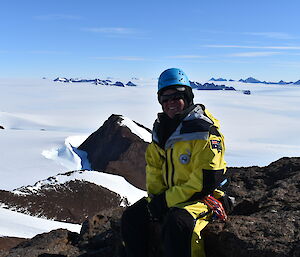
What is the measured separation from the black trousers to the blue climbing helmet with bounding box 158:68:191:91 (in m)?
1.10

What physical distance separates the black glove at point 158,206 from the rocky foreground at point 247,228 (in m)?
0.39

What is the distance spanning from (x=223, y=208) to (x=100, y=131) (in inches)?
779

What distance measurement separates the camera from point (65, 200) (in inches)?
491

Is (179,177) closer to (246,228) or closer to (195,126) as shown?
(195,126)

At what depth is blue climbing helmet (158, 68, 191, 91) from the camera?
10.9 feet

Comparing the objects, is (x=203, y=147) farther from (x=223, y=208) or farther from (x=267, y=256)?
(x=267, y=256)

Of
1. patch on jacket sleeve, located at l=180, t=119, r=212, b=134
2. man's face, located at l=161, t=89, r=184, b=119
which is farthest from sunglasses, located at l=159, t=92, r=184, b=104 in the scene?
patch on jacket sleeve, located at l=180, t=119, r=212, b=134

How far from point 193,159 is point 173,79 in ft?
2.64

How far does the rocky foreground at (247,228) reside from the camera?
2.65 metres

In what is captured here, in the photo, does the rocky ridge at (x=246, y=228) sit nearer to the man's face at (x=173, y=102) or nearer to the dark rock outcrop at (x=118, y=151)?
the man's face at (x=173, y=102)

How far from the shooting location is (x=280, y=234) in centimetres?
270

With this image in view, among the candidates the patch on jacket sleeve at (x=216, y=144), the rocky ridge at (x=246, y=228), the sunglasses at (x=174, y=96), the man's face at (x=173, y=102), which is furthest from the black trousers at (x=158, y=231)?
the sunglasses at (x=174, y=96)

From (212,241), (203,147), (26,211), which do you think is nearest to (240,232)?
(212,241)

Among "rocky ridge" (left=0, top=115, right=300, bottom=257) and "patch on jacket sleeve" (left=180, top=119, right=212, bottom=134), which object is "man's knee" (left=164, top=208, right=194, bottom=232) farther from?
"patch on jacket sleeve" (left=180, top=119, right=212, bottom=134)
